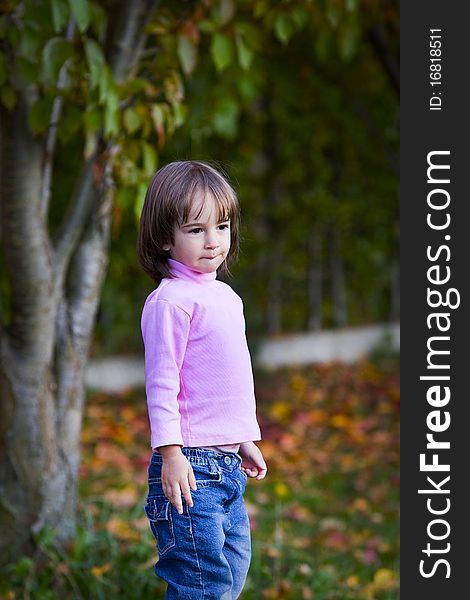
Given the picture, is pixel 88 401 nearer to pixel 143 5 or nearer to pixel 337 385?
pixel 337 385

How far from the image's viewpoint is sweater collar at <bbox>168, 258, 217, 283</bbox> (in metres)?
2.49

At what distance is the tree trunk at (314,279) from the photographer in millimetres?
10609

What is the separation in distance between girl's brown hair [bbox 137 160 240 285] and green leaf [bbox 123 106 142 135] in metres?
1.08

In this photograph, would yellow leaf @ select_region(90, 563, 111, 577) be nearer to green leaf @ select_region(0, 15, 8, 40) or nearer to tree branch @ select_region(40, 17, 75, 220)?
tree branch @ select_region(40, 17, 75, 220)

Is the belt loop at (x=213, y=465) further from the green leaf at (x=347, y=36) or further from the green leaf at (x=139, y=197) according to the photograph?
the green leaf at (x=347, y=36)

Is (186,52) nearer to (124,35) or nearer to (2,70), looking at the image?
(124,35)

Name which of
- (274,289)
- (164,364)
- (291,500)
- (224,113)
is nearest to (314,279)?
(274,289)

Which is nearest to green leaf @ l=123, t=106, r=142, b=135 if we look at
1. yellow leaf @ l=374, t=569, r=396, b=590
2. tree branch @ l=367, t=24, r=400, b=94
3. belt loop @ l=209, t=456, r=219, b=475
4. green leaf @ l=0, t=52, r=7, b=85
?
green leaf @ l=0, t=52, r=7, b=85

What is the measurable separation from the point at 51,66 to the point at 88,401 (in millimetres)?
5228

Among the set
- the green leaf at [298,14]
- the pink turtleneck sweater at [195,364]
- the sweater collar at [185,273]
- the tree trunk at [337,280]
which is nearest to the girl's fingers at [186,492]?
the pink turtleneck sweater at [195,364]

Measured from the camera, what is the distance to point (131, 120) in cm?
359

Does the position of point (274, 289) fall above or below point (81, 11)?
below

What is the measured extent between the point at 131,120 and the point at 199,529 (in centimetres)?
170

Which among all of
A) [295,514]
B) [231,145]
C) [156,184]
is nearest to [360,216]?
[231,145]
